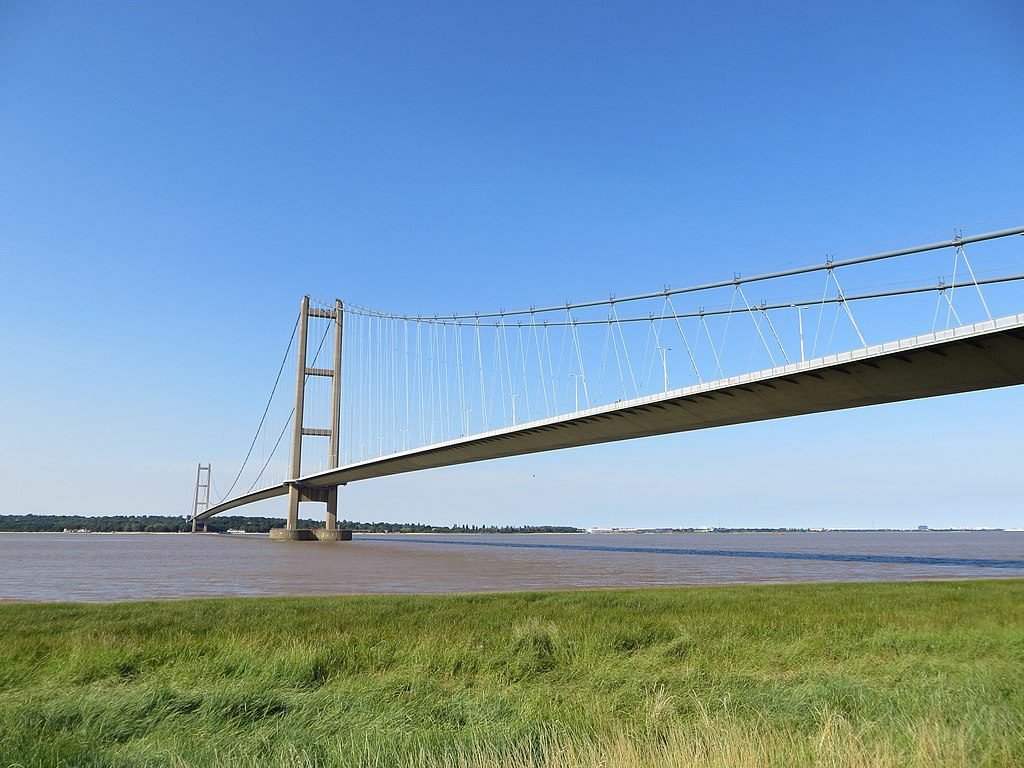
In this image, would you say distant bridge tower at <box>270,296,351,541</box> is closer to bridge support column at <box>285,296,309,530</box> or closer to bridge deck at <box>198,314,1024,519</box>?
bridge support column at <box>285,296,309,530</box>

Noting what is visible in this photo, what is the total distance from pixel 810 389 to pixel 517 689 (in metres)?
28.2

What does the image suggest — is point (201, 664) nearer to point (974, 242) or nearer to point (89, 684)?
point (89, 684)

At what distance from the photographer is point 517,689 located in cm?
710

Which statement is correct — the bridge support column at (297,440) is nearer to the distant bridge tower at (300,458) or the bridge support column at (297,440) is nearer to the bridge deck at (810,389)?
the distant bridge tower at (300,458)

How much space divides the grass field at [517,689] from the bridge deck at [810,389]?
15.5 m

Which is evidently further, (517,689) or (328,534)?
(328,534)

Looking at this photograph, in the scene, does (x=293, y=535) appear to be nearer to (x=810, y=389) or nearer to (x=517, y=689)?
(x=810, y=389)

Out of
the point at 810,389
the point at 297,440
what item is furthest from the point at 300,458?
the point at 810,389

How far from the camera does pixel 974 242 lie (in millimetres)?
27062

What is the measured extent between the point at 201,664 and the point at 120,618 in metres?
5.76

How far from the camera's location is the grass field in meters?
4.70

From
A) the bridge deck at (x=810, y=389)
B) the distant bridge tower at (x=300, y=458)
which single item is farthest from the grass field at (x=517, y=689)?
the distant bridge tower at (x=300, y=458)

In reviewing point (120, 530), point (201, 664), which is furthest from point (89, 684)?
point (120, 530)

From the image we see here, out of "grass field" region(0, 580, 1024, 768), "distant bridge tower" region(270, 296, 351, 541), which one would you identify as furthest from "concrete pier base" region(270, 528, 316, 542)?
"grass field" region(0, 580, 1024, 768)
